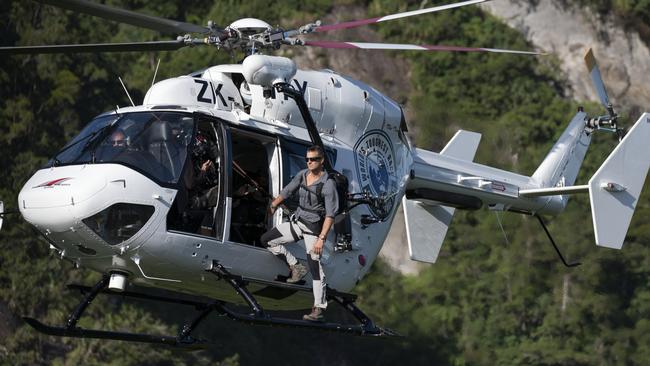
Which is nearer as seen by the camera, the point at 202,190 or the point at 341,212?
the point at 202,190

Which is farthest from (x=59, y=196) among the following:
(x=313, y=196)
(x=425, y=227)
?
(x=425, y=227)

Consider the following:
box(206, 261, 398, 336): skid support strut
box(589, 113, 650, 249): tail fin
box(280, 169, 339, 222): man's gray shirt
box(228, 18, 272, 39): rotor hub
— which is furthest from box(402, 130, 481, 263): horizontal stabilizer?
box(228, 18, 272, 39): rotor hub

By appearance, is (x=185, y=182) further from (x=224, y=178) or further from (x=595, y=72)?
(x=595, y=72)

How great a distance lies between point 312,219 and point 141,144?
1559mm

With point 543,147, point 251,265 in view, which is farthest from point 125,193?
point 543,147

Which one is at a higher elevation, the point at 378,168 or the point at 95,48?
the point at 95,48

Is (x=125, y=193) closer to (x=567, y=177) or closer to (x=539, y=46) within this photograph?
(x=567, y=177)

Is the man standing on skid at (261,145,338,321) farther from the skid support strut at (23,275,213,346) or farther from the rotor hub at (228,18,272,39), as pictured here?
the rotor hub at (228,18,272,39)

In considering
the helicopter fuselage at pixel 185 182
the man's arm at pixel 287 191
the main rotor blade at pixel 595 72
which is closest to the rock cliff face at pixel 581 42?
the main rotor blade at pixel 595 72

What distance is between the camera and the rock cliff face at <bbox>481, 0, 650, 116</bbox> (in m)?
27.8

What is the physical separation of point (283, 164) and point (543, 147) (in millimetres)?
15386

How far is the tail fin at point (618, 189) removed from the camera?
1291cm

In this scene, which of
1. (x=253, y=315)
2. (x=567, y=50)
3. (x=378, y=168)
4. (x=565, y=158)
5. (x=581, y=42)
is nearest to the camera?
(x=253, y=315)

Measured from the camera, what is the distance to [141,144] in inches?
396
